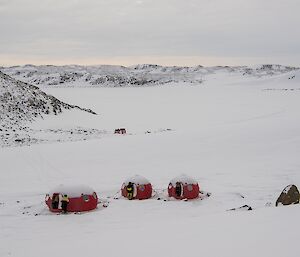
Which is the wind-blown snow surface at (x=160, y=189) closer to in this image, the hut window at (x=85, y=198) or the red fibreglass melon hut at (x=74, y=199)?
the red fibreglass melon hut at (x=74, y=199)

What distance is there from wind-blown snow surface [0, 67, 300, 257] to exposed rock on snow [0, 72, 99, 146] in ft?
7.82

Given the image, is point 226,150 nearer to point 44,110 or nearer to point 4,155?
point 4,155

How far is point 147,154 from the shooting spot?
3106 centimetres

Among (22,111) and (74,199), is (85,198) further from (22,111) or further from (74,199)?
(22,111)

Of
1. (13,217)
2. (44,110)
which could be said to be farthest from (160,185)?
(44,110)

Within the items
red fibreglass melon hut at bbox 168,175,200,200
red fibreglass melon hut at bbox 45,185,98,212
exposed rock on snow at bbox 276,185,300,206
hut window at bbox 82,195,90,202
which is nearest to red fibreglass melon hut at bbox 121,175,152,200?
red fibreglass melon hut at bbox 168,175,200,200

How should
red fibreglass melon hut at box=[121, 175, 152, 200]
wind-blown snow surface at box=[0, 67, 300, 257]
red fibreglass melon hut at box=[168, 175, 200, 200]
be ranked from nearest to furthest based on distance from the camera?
wind-blown snow surface at box=[0, 67, 300, 257] → red fibreglass melon hut at box=[168, 175, 200, 200] → red fibreglass melon hut at box=[121, 175, 152, 200]

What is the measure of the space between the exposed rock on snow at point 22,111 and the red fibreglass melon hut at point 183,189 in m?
19.4

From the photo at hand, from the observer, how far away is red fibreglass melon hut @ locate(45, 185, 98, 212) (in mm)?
18812

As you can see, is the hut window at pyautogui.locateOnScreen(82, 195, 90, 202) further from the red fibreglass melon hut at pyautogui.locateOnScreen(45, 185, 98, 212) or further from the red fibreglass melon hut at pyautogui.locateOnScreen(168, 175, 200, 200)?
the red fibreglass melon hut at pyautogui.locateOnScreen(168, 175, 200, 200)

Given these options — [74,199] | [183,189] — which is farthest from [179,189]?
[74,199]

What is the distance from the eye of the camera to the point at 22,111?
45781 millimetres

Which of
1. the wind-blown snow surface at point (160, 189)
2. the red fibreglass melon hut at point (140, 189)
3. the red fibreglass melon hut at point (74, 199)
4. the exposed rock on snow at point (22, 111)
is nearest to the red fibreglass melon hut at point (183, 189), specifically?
the wind-blown snow surface at point (160, 189)

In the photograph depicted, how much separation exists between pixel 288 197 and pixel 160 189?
24.5 feet
